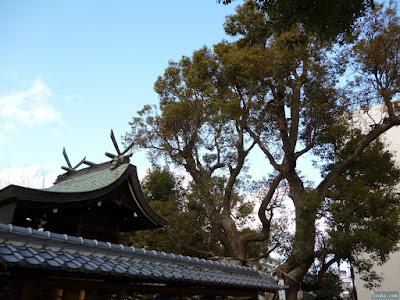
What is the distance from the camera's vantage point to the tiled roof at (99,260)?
3.95 m

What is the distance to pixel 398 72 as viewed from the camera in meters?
13.1

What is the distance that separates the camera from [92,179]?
33.2 feet

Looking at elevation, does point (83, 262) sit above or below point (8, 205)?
below

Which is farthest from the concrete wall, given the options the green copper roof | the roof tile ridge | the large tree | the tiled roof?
the roof tile ridge

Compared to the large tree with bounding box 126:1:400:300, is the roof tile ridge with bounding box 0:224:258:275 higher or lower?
lower

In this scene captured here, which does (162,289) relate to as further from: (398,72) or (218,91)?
(398,72)

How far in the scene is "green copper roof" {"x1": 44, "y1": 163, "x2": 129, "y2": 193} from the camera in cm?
927

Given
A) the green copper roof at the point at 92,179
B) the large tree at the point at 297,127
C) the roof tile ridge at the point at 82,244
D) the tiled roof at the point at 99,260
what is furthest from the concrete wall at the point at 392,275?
the roof tile ridge at the point at 82,244

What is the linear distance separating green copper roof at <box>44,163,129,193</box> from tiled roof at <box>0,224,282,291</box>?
11.7ft

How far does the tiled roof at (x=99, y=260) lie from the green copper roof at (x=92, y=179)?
3573 mm

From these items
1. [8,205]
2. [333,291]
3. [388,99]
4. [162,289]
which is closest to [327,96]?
[388,99]

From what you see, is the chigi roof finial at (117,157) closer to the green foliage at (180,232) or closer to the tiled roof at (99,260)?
the tiled roof at (99,260)

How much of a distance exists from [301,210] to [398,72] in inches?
266

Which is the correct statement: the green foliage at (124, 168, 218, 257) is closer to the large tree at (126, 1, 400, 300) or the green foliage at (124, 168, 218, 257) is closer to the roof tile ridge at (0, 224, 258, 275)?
the large tree at (126, 1, 400, 300)
